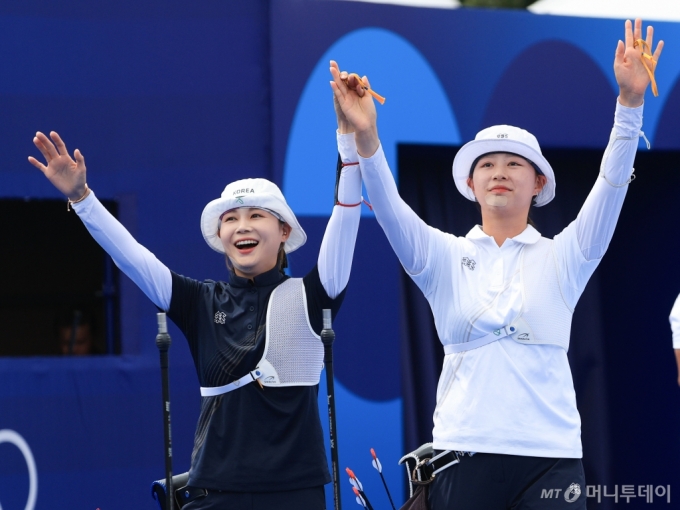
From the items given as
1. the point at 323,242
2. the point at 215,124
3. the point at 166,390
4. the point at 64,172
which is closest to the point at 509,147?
the point at 323,242

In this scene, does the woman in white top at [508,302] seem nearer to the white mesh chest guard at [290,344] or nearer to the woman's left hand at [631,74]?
the woman's left hand at [631,74]

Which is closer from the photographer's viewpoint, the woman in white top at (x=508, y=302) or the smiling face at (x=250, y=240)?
the woman in white top at (x=508, y=302)

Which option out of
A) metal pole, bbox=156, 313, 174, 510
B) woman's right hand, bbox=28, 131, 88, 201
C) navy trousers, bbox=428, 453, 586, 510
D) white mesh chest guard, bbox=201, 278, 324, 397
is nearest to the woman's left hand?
navy trousers, bbox=428, 453, 586, 510

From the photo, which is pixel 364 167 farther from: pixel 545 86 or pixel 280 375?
pixel 545 86

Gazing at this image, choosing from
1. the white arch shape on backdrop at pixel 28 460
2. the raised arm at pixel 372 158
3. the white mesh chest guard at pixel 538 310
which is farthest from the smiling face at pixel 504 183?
the white arch shape on backdrop at pixel 28 460

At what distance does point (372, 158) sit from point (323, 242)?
399 mm

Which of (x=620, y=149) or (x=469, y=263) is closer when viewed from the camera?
(x=620, y=149)

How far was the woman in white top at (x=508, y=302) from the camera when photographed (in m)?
3.00

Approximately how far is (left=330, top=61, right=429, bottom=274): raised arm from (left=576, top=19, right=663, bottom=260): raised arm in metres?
0.57

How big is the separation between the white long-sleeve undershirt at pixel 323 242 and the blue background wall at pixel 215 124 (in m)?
1.93

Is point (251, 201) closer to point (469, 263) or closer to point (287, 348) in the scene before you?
point (287, 348)

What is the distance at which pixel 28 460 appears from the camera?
196 inches

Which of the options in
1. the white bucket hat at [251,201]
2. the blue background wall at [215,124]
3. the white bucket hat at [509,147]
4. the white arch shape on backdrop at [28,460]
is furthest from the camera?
the blue background wall at [215,124]

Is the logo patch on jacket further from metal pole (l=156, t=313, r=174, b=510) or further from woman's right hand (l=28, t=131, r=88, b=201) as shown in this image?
woman's right hand (l=28, t=131, r=88, b=201)
